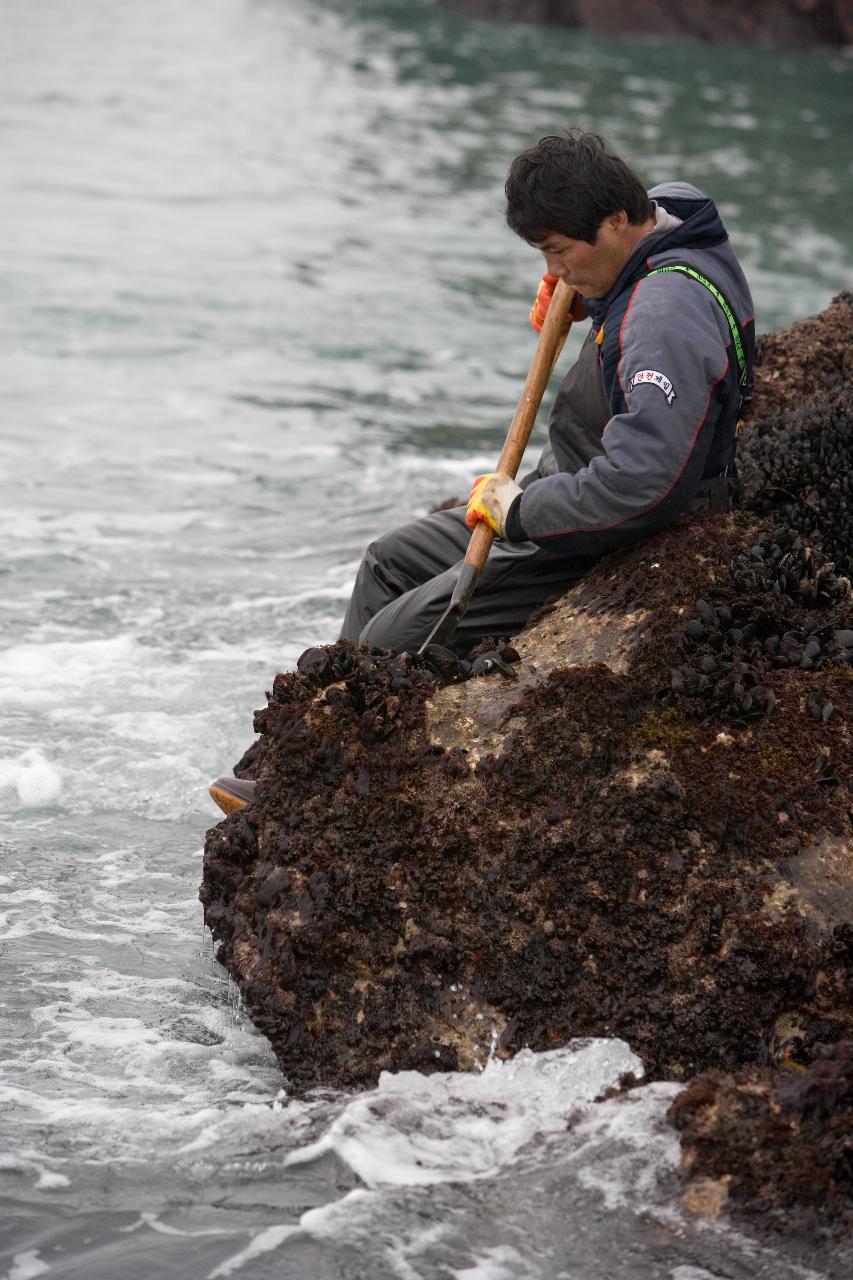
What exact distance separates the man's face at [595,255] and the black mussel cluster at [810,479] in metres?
0.88

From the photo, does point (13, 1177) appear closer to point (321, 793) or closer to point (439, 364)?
point (321, 793)

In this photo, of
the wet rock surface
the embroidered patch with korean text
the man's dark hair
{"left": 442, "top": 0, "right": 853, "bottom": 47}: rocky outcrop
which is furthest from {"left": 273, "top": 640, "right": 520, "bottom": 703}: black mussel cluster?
{"left": 442, "top": 0, "right": 853, "bottom": 47}: rocky outcrop

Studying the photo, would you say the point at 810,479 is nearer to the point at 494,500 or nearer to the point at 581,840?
the point at 494,500

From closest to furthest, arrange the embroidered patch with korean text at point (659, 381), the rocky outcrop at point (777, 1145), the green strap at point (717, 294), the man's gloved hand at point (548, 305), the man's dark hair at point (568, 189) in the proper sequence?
1. the rocky outcrop at point (777, 1145)
2. the embroidered patch with korean text at point (659, 381)
3. the man's dark hair at point (568, 189)
4. the green strap at point (717, 294)
5. the man's gloved hand at point (548, 305)

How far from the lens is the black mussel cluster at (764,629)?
4352 mm

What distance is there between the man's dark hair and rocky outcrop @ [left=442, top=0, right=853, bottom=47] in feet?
134

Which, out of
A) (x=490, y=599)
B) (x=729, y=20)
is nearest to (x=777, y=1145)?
(x=490, y=599)

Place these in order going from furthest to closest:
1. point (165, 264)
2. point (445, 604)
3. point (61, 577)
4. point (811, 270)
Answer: point (811, 270)
point (165, 264)
point (61, 577)
point (445, 604)

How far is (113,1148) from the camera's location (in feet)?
13.2

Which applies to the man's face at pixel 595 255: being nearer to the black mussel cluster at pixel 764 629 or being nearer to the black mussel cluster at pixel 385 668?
the black mussel cluster at pixel 764 629

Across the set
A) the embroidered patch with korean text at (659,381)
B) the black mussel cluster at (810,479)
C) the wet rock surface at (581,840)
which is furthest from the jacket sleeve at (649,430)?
the black mussel cluster at (810,479)

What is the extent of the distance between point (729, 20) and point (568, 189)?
41.7m

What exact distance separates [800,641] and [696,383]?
2.77ft

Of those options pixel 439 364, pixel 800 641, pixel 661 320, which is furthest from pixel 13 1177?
pixel 439 364
